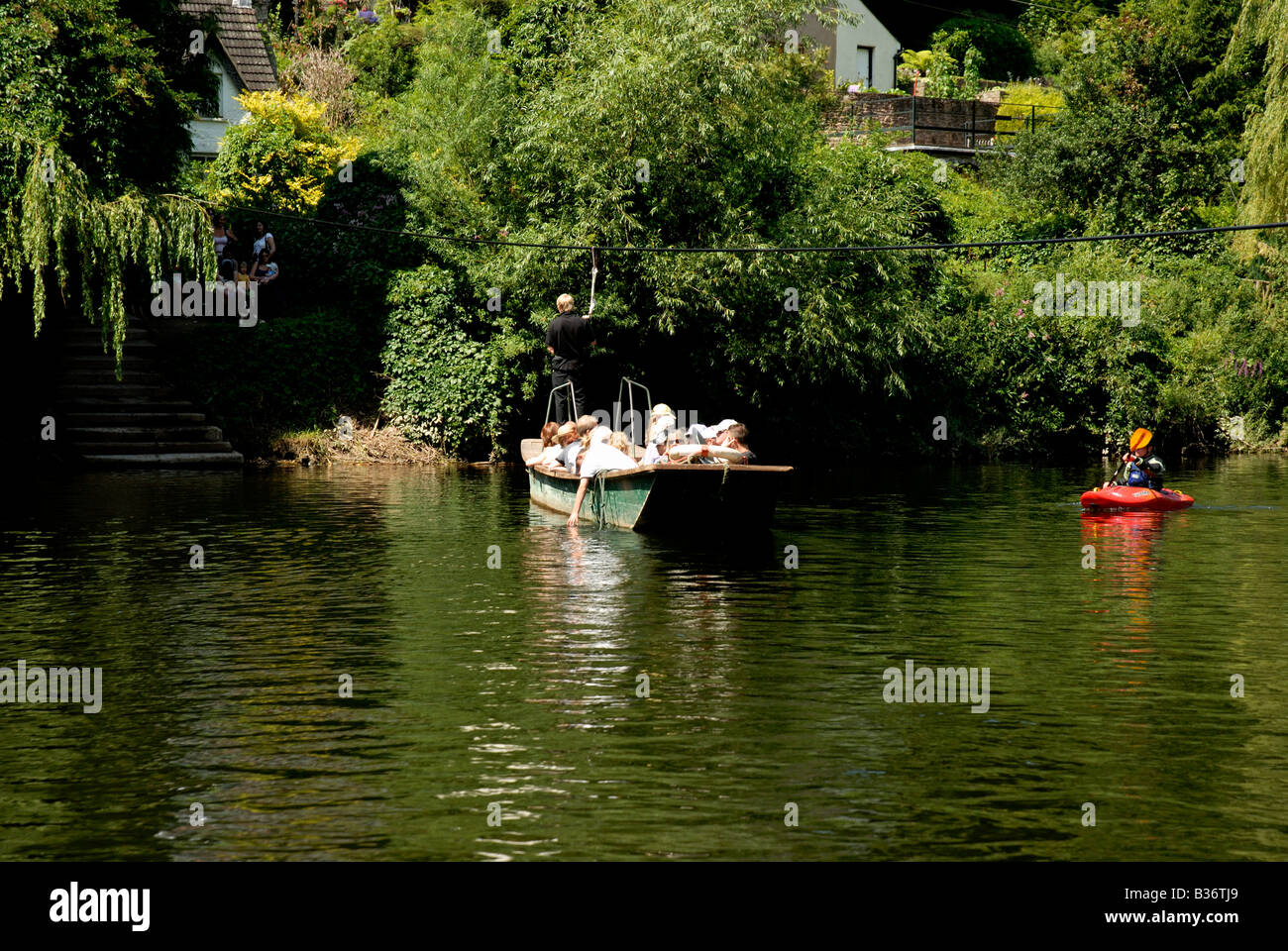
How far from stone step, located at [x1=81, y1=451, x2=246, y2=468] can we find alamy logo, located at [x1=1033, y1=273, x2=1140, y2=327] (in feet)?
62.4

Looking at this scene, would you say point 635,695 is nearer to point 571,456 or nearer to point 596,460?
point 596,460

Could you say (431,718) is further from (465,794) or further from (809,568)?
(809,568)

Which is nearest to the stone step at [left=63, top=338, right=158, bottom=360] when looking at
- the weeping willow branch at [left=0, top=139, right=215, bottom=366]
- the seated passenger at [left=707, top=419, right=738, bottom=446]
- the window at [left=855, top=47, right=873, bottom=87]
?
the weeping willow branch at [left=0, top=139, right=215, bottom=366]

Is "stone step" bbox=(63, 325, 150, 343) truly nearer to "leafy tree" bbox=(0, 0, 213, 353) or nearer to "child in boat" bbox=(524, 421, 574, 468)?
"leafy tree" bbox=(0, 0, 213, 353)

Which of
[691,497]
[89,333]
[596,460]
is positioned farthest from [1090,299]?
[691,497]

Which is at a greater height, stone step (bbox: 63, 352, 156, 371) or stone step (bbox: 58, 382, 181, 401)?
stone step (bbox: 63, 352, 156, 371)

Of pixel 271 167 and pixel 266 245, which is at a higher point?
pixel 271 167

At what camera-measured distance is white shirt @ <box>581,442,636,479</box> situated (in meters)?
18.6

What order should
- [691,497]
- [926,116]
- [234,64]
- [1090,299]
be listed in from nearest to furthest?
[691,497] < [1090,299] < [234,64] < [926,116]

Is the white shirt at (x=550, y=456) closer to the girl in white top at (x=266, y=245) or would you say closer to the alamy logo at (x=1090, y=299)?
the girl in white top at (x=266, y=245)

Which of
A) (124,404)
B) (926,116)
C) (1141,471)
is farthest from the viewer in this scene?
(926,116)

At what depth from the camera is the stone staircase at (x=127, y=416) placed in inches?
1075

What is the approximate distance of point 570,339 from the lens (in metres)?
20.6
